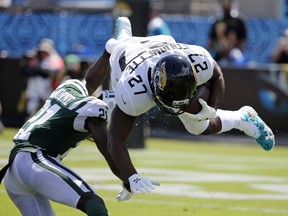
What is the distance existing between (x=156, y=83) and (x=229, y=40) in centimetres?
1098

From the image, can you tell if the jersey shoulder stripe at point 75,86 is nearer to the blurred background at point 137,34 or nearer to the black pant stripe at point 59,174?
the black pant stripe at point 59,174

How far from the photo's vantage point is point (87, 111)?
5742 mm

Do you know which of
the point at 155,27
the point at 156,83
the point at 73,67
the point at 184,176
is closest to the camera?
the point at 156,83

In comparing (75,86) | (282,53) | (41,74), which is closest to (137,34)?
(282,53)

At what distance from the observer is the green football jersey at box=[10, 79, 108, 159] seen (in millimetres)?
5770

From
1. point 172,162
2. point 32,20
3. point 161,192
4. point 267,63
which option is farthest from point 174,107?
point 32,20

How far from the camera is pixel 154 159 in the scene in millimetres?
12273

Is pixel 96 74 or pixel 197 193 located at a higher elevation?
pixel 96 74

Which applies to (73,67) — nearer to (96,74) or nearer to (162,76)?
(96,74)

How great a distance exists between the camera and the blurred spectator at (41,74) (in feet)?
55.2

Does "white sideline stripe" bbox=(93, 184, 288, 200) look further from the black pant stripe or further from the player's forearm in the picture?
the black pant stripe

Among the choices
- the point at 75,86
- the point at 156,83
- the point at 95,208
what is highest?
the point at 156,83

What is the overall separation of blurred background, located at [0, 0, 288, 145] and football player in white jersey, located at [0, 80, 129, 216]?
8.05 metres

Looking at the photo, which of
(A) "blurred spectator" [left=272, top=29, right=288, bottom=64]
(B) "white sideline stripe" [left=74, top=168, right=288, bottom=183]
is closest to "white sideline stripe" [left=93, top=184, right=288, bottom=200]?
(B) "white sideline stripe" [left=74, top=168, right=288, bottom=183]
